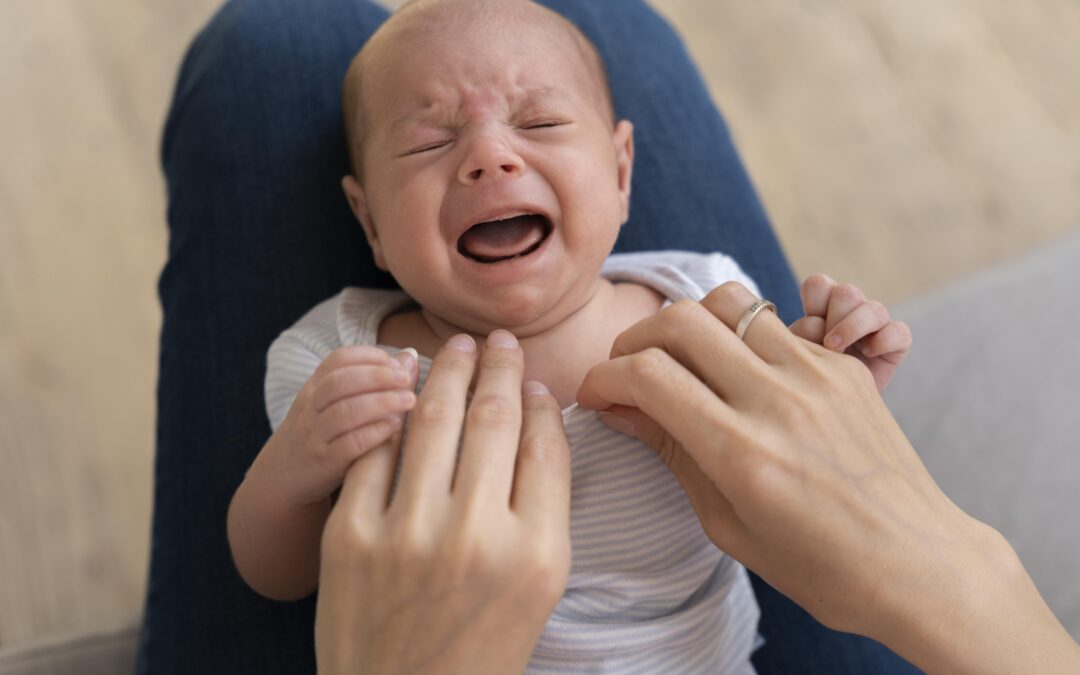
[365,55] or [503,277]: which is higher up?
[365,55]

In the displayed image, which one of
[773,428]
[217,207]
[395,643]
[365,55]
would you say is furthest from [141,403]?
[773,428]

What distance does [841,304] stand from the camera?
3.25ft

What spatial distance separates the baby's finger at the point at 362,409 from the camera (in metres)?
0.88

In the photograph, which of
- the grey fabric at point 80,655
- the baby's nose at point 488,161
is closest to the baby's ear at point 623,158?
the baby's nose at point 488,161

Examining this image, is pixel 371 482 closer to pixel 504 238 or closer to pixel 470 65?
pixel 504 238

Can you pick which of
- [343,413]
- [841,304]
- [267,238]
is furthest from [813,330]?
[267,238]

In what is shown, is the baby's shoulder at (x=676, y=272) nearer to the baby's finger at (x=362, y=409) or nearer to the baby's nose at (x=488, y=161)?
the baby's nose at (x=488, y=161)

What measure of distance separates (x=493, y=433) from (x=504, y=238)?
13.4 inches

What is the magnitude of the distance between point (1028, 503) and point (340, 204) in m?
1.06

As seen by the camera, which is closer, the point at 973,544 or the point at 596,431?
the point at 973,544

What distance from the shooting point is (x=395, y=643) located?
2.57ft

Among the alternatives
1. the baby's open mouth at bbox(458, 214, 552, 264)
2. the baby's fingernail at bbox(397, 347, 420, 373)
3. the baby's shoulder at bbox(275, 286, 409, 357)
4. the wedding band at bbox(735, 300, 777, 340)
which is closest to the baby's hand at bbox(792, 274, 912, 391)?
the wedding band at bbox(735, 300, 777, 340)

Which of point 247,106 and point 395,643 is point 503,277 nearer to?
point 395,643

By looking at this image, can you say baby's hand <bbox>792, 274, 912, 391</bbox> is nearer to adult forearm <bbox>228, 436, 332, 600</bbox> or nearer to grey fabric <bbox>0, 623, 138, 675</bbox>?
adult forearm <bbox>228, 436, 332, 600</bbox>
